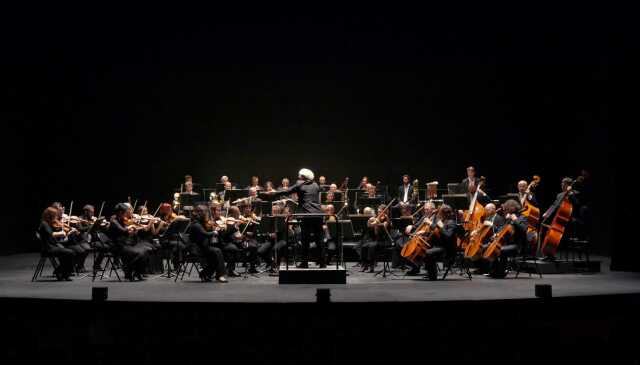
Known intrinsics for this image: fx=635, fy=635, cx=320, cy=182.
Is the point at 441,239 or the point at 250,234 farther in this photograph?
the point at 250,234

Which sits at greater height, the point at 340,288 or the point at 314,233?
the point at 314,233

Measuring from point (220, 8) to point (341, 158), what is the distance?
4814 millimetres

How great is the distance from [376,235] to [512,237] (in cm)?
230

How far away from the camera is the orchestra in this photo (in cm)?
992

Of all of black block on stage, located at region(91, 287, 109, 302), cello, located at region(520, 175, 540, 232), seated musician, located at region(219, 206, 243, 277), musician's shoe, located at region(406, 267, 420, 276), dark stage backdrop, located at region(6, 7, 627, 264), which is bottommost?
musician's shoe, located at region(406, 267, 420, 276)

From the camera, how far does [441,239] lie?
9984 millimetres

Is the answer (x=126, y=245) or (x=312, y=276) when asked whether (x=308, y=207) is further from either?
(x=126, y=245)

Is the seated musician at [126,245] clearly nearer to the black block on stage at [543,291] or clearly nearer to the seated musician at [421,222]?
the seated musician at [421,222]

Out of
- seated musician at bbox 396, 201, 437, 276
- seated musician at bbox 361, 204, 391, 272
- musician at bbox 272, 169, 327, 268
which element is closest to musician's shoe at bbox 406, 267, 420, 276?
seated musician at bbox 396, 201, 437, 276

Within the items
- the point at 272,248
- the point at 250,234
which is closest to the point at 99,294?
the point at 250,234

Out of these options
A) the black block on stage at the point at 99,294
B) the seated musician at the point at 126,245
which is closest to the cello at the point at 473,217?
the seated musician at the point at 126,245

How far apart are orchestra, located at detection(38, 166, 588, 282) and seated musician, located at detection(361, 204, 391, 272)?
19 mm

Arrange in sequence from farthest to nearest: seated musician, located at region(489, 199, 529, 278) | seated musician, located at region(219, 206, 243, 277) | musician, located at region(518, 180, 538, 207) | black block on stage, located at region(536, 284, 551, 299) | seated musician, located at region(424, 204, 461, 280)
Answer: musician, located at region(518, 180, 538, 207)
seated musician, located at region(219, 206, 243, 277)
seated musician, located at region(489, 199, 529, 278)
seated musician, located at region(424, 204, 461, 280)
black block on stage, located at region(536, 284, 551, 299)

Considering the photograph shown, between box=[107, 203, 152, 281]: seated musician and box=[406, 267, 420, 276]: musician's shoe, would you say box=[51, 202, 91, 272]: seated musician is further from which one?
box=[406, 267, 420, 276]: musician's shoe
